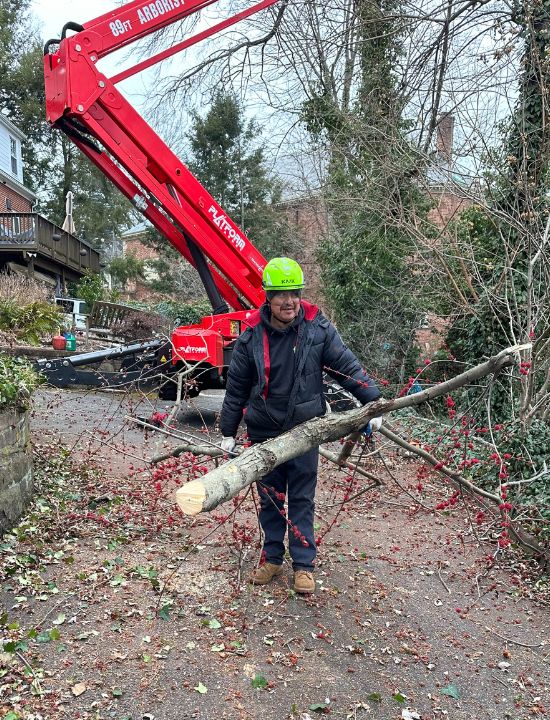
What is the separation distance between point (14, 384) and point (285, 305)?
2275 millimetres

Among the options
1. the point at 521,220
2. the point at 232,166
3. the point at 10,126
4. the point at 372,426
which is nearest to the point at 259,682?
the point at 372,426

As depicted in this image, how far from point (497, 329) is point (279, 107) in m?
6.11

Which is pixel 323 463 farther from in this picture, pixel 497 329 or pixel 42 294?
pixel 42 294

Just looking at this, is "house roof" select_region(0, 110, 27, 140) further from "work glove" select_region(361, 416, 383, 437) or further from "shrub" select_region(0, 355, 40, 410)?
"work glove" select_region(361, 416, 383, 437)

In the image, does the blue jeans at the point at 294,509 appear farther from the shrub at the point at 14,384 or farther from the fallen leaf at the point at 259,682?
the shrub at the point at 14,384

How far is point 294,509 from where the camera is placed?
12.5 feet

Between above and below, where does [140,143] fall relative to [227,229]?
above

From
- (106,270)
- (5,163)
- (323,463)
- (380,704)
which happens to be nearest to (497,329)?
(323,463)

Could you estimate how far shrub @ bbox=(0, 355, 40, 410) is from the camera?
170 inches

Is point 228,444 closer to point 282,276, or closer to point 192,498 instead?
point 282,276

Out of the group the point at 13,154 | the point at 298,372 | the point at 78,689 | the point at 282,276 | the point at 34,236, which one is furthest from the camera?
the point at 13,154

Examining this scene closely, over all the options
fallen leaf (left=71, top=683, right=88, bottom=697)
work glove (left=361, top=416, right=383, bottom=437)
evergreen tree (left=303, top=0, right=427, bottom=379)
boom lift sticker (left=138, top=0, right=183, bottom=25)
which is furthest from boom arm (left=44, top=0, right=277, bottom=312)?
fallen leaf (left=71, top=683, right=88, bottom=697)

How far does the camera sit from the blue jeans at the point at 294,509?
3770mm

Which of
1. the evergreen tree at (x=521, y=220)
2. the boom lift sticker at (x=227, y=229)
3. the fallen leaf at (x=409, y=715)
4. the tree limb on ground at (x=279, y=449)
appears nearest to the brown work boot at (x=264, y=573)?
the tree limb on ground at (x=279, y=449)
